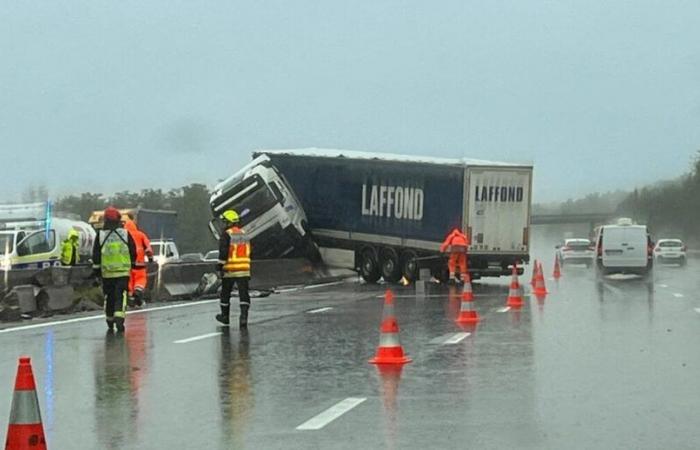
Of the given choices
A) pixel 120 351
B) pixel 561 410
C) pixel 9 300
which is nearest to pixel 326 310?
pixel 9 300

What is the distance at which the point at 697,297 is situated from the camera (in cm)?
2594

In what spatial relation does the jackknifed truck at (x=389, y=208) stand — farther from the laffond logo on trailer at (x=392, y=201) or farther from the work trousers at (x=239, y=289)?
the work trousers at (x=239, y=289)

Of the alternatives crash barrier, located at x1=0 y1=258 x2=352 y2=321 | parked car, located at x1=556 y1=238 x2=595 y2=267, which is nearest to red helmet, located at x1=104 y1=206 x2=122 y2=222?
crash barrier, located at x1=0 y1=258 x2=352 y2=321

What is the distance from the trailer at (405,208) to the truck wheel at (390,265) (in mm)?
30

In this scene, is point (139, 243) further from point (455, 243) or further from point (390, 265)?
point (390, 265)

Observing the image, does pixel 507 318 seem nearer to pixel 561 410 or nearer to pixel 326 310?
pixel 326 310

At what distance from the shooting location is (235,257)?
680 inches

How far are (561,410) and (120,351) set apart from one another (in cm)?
679

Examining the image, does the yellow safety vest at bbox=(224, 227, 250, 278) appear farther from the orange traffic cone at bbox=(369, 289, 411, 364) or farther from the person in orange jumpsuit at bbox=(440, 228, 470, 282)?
the person in orange jumpsuit at bbox=(440, 228, 470, 282)

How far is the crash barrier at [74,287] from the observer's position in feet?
68.9

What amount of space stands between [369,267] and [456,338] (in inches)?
813

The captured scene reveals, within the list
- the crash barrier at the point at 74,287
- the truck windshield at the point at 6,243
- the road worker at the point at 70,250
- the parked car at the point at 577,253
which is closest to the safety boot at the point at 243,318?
the crash barrier at the point at 74,287

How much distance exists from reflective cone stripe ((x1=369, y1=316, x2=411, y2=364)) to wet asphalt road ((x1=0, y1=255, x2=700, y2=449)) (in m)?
0.28

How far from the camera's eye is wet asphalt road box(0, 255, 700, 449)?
28.5 feet
